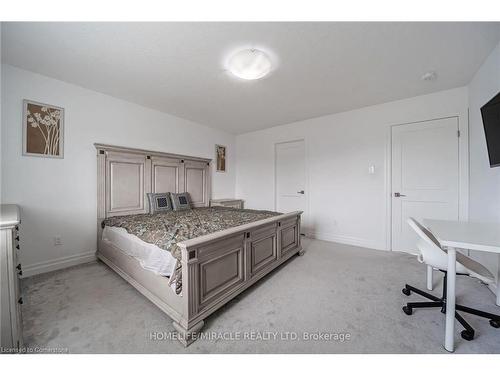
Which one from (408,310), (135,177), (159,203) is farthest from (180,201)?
(408,310)

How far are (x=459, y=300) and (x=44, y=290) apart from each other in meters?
4.11

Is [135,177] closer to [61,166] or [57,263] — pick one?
[61,166]

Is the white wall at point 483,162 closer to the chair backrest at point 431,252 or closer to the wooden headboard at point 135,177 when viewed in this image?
the chair backrest at point 431,252

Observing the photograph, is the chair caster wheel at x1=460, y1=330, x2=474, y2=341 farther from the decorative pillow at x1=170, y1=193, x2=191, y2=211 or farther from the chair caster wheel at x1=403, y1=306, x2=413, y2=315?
the decorative pillow at x1=170, y1=193, x2=191, y2=211

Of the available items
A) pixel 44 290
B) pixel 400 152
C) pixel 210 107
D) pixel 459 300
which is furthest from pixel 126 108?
pixel 459 300

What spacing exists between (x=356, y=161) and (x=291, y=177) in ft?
4.32

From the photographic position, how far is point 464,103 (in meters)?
2.70

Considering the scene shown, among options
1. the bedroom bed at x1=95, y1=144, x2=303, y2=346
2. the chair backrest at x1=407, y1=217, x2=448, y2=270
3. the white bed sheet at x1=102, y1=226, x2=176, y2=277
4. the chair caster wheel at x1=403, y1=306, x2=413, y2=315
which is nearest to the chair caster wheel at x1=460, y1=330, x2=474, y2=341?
the chair caster wheel at x1=403, y1=306, x2=413, y2=315

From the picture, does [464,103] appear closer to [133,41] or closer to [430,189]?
[430,189]

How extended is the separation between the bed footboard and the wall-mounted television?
81.4 inches

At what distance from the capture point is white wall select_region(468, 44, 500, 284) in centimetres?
197

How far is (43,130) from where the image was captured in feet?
7.90

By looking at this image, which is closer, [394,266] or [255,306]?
[255,306]

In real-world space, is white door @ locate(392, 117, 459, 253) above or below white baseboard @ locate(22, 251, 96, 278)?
above
